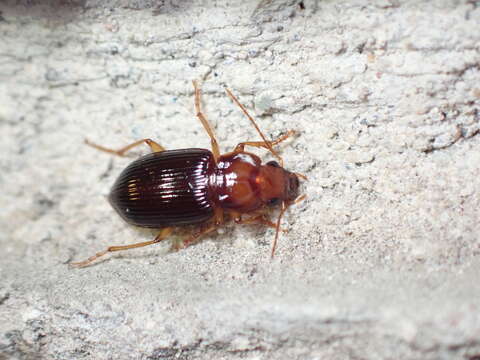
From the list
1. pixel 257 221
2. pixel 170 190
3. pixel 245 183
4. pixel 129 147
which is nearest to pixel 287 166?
pixel 245 183

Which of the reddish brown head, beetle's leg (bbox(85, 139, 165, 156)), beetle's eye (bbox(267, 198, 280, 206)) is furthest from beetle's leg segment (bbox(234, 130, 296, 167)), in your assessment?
beetle's leg (bbox(85, 139, 165, 156))

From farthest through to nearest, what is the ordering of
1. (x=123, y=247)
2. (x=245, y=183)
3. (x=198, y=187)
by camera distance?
(x=123, y=247)
(x=198, y=187)
(x=245, y=183)

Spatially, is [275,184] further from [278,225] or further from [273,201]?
[278,225]

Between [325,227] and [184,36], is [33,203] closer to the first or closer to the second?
[184,36]

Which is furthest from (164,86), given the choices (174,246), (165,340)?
(165,340)

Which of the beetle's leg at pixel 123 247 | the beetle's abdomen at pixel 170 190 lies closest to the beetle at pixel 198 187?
the beetle's abdomen at pixel 170 190

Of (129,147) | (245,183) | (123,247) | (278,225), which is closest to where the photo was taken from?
(278,225)

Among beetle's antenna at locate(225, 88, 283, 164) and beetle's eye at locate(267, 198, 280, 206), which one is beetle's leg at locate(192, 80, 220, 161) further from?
beetle's eye at locate(267, 198, 280, 206)
